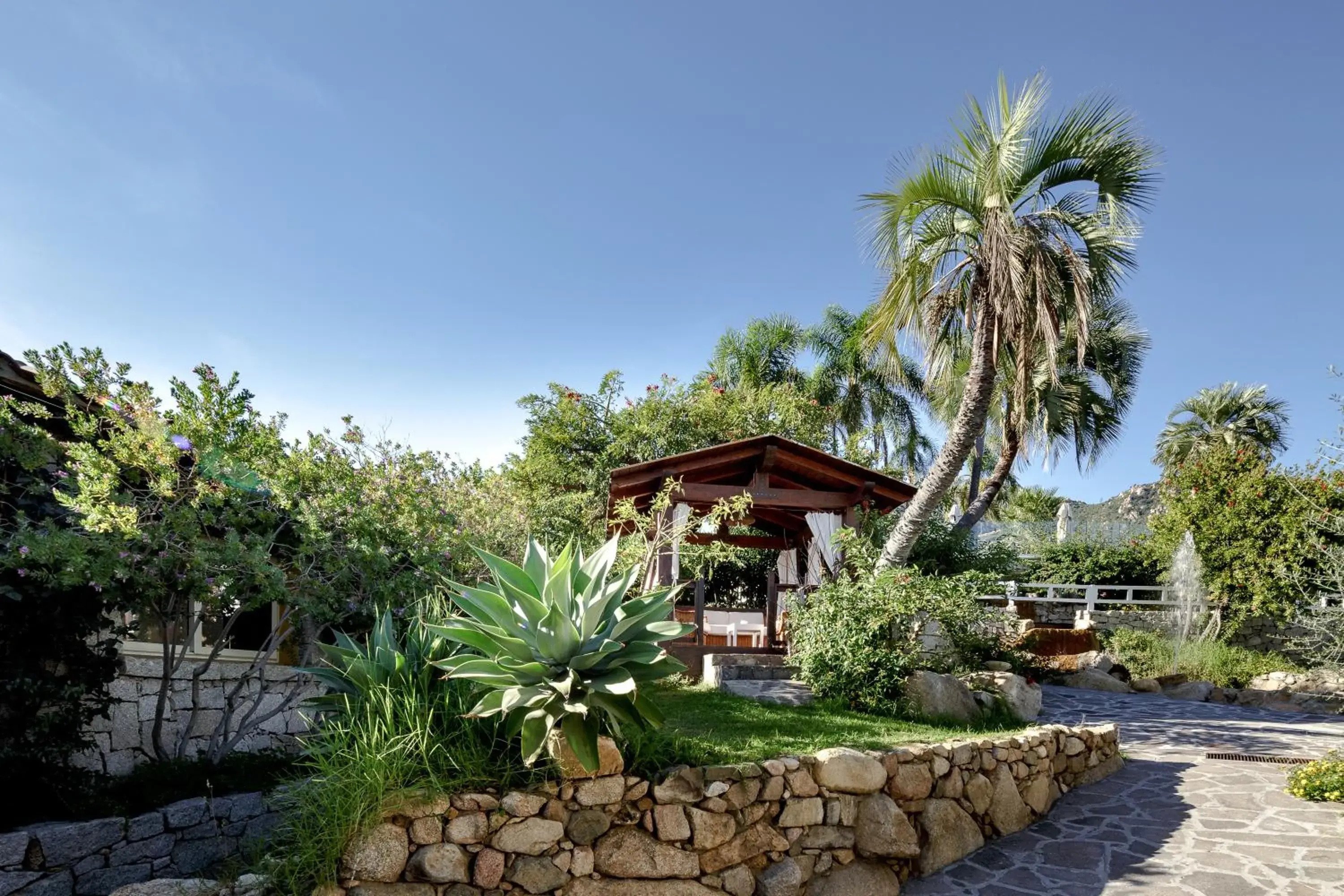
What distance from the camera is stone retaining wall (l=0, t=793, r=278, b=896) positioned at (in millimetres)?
5891

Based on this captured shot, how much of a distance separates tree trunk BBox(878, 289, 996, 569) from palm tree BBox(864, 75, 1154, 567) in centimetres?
2

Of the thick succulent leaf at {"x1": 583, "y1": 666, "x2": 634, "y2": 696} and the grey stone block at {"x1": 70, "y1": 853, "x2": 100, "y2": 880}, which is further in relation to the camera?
the grey stone block at {"x1": 70, "y1": 853, "x2": 100, "y2": 880}

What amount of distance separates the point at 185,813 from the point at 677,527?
5.64m

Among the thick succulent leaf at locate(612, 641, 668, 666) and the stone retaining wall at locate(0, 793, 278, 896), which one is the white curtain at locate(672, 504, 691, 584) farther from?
the stone retaining wall at locate(0, 793, 278, 896)

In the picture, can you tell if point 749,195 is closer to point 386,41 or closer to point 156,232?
point 386,41

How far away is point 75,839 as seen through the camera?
617cm

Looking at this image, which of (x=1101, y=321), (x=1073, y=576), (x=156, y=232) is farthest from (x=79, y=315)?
(x=1073, y=576)

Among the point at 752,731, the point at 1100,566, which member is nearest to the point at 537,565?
the point at 752,731

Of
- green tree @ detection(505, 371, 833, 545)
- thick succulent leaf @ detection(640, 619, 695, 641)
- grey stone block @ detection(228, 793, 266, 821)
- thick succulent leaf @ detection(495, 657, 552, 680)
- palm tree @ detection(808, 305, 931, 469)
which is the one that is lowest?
grey stone block @ detection(228, 793, 266, 821)

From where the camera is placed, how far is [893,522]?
14703mm

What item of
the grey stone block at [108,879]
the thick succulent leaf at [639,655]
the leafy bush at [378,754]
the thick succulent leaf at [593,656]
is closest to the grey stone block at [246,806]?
the grey stone block at [108,879]

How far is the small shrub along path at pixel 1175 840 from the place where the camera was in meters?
5.92

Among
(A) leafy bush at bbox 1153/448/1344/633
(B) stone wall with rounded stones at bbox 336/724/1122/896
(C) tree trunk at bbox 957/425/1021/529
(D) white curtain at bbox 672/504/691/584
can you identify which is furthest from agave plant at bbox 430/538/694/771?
(A) leafy bush at bbox 1153/448/1344/633

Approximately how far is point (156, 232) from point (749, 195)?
7.73 metres
